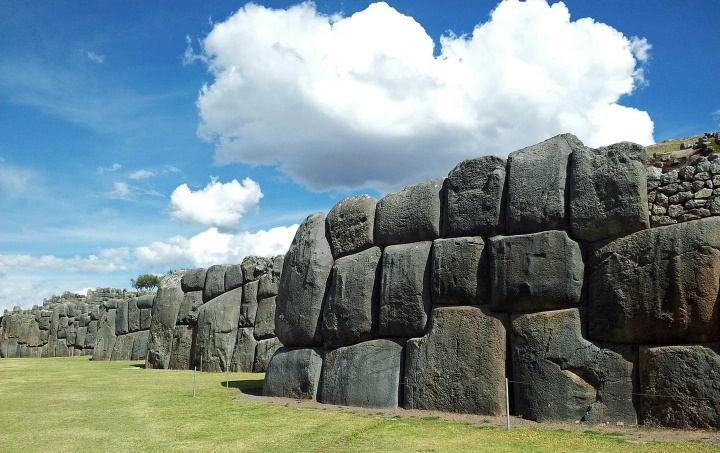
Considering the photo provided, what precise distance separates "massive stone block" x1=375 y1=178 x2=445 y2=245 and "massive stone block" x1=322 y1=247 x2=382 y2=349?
556mm

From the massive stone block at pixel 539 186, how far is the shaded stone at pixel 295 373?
5.66 meters

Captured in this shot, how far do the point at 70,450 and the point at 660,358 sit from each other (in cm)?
941

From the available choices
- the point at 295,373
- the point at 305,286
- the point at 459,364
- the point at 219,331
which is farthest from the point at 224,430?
the point at 219,331

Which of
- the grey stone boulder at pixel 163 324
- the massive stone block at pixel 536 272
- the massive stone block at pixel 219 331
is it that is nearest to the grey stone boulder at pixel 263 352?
the massive stone block at pixel 219 331

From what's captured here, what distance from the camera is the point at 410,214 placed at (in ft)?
44.4

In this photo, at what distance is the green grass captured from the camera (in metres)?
9.24

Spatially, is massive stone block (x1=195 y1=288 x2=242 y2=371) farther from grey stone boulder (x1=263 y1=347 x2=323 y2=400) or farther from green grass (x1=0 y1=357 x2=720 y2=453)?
grey stone boulder (x1=263 y1=347 x2=323 y2=400)

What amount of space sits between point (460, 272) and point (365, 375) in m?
3.12

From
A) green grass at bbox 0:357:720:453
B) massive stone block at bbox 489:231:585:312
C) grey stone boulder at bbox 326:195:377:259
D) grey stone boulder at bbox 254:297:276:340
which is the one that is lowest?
green grass at bbox 0:357:720:453

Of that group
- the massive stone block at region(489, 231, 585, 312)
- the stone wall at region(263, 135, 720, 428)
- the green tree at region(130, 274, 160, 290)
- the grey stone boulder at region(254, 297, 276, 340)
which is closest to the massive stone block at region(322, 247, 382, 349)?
the stone wall at region(263, 135, 720, 428)

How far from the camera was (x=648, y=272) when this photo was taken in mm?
10188

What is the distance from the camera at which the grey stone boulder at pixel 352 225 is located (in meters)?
14.5

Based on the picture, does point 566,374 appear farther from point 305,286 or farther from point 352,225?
point 305,286

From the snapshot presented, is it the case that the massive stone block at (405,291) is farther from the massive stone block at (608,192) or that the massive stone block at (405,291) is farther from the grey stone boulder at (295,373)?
the massive stone block at (608,192)
